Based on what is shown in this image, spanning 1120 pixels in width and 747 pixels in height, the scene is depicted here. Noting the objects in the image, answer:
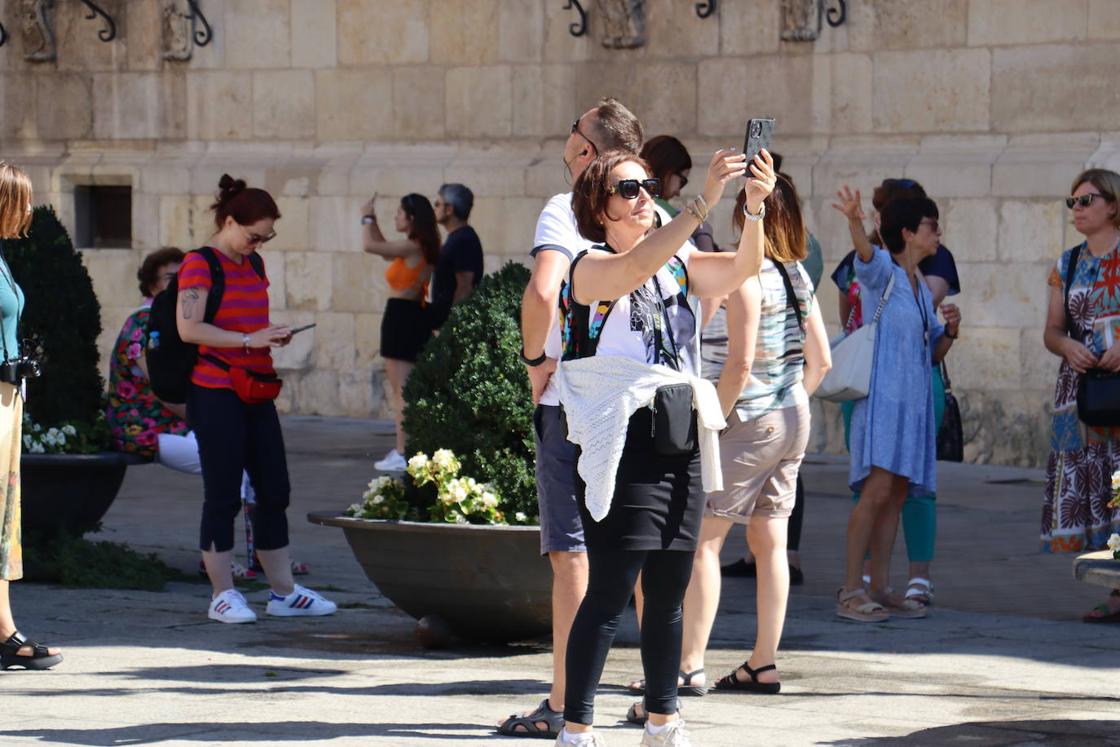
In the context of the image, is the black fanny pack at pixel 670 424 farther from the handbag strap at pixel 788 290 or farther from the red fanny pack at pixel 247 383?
the red fanny pack at pixel 247 383

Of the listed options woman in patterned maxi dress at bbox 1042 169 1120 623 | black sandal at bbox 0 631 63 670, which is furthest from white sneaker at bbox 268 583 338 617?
woman in patterned maxi dress at bbox 1042 169 1120 623

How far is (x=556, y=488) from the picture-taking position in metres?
6.54

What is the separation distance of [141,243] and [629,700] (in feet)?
→ 38.9

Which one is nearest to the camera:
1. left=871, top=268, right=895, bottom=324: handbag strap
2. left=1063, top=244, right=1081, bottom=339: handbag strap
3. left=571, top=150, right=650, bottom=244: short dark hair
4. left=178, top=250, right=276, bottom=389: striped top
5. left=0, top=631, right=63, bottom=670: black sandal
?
left=571, top=150, right=650, bottom=244: short dark hair

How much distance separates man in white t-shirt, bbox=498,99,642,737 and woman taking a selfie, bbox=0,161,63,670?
1900mm

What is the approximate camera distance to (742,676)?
7.14 metres

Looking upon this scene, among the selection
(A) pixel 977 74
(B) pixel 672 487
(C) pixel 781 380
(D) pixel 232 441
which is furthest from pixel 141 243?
(B) pixel 672 487

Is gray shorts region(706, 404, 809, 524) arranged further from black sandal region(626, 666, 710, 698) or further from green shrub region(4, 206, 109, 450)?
green shrub region(4, 206, 109, 450)

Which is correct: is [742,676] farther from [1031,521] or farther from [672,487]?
[1031,521]

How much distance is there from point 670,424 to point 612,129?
1.22 metres

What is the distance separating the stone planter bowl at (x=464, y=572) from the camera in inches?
296

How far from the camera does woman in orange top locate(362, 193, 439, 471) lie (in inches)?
551

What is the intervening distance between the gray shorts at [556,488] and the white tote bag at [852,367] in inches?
96.9

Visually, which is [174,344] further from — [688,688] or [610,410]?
[610,410]
